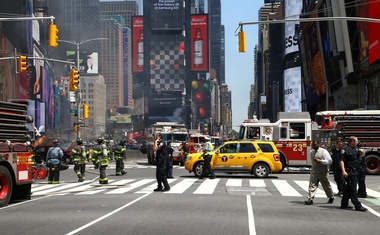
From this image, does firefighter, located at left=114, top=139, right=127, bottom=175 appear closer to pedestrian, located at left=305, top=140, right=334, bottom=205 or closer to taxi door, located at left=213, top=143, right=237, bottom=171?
taxi door, located at left=213, top=143, right=237, bottom=171

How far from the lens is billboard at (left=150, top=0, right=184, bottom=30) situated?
196 m

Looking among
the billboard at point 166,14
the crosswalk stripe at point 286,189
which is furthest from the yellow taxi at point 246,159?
the billboard at point 166,14

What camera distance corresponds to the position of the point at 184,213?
12.7 metres

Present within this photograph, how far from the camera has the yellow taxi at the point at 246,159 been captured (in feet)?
82.3

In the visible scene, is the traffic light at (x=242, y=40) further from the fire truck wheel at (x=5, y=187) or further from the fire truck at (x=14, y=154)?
the fire truck wheel at (x=5, y=187)

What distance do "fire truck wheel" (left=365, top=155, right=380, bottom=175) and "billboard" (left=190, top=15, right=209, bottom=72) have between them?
540 ft

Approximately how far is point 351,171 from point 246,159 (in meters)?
11.7

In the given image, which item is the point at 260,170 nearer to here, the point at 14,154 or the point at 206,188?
the point at 206,188

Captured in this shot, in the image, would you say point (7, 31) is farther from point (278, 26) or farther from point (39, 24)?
point (278, 26)

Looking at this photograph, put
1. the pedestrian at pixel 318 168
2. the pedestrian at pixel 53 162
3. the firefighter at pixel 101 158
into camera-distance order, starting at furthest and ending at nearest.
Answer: the pedestrian at pixel 53 162, the firefighter at pixel 101 158, the pedestrian at pixel 318 168

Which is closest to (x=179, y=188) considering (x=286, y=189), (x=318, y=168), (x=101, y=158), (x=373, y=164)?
(x=101, y=158)

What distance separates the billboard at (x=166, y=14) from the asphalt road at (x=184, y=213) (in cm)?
18080

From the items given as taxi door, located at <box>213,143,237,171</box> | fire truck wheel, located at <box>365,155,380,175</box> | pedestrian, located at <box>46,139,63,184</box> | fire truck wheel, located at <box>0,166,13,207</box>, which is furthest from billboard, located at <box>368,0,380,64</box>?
fire truck wheel, located at <box>0,166,13,207</box>

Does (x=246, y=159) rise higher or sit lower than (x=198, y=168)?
higher
